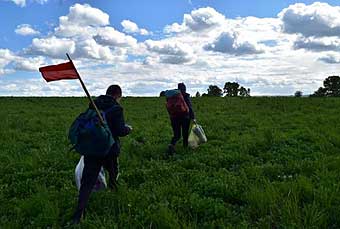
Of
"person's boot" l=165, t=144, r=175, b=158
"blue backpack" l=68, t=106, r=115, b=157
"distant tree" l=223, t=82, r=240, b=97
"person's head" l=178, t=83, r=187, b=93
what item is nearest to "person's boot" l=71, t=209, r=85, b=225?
"blue backpack" l=68, t=106, r=115, b=157

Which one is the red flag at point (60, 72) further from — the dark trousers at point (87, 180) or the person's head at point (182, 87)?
the person's head at point (182, 87)

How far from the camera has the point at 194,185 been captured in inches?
338

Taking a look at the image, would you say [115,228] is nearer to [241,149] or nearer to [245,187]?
[245,187]

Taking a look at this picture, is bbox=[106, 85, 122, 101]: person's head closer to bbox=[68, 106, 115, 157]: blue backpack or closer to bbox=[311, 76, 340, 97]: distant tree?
bbox=[68, 106, 115, 157]: blue backpack

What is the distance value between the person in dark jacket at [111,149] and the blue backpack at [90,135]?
0.86 feet

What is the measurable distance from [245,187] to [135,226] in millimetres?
2412

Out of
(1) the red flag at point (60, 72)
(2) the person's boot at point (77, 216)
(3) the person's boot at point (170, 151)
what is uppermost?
(1) the red flag at point (60, 72)

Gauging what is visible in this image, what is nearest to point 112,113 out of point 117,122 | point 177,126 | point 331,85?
point 117,122

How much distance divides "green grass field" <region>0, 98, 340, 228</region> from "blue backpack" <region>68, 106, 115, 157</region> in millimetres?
1011

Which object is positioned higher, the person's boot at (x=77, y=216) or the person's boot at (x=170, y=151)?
the person's boot at (x=170, y=151)

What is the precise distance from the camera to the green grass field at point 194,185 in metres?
6.70

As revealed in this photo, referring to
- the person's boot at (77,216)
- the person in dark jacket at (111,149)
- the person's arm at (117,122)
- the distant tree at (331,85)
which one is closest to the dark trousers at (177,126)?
the person in dark jacket at (111,149)

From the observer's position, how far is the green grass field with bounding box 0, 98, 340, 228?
6695 millimetres

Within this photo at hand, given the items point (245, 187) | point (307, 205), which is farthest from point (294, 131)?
point (307, 205)
